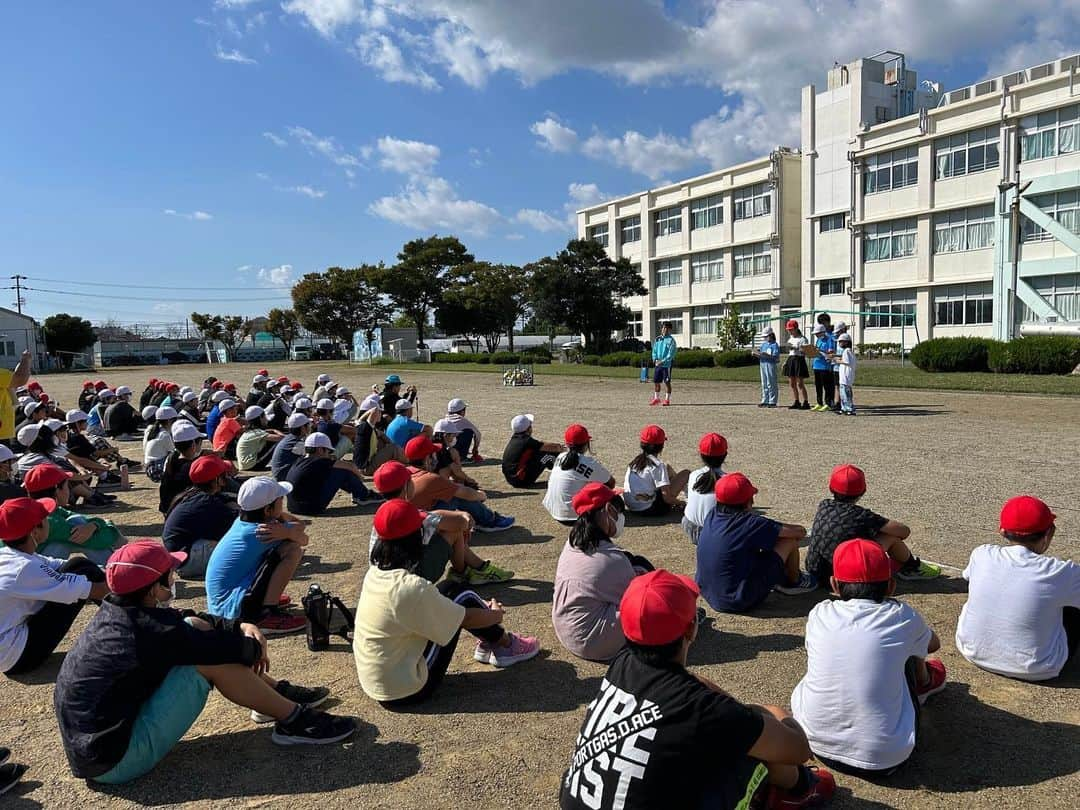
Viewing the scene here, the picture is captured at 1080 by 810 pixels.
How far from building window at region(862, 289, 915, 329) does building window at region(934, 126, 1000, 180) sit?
648 cm

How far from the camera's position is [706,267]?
5794 centimetres

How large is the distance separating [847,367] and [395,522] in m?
13.2

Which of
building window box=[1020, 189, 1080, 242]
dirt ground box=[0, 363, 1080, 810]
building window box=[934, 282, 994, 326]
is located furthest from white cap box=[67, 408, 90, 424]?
building window box=[934, 282, 994, 326]

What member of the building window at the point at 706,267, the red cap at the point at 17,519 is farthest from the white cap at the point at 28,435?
the building window at the point at 706,267

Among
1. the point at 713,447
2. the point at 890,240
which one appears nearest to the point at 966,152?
the point at 890,240

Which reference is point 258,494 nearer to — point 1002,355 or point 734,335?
point 1002,355

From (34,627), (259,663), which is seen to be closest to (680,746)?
(259,663)

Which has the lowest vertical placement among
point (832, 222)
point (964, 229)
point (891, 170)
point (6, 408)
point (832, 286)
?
point (6, 408)

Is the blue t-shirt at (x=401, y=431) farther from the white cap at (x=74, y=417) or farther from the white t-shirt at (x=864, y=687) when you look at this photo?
the white t-shirt at (x=864, y=687)

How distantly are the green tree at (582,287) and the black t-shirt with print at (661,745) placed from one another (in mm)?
44607

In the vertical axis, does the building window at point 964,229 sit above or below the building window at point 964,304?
above

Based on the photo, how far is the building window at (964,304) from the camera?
38.9 metres

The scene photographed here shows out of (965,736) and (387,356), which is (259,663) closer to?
(965,736)

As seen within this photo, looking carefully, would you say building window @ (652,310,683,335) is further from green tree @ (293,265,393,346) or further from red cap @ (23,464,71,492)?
red cap @ (23,464,71,492)
